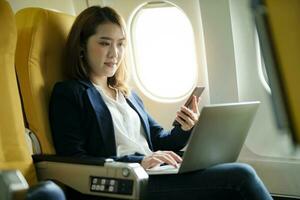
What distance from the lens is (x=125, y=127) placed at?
1696 mm

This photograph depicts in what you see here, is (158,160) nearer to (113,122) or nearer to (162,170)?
(162,170)

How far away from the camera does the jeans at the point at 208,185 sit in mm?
1431

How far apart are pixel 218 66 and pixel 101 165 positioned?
1084mm

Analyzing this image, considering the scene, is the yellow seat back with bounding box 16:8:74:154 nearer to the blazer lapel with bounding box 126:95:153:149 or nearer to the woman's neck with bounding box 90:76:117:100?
the woman's neck with bounding box 90:76:117:100

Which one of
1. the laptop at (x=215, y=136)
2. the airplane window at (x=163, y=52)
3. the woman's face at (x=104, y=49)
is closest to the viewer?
the laptop at (x=215, y=136)

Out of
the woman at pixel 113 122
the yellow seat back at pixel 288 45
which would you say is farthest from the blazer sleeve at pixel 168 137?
the yellow seat back at pixel 288 45

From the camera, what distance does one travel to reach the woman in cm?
145

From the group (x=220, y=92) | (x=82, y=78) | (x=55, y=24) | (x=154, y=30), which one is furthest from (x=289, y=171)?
(x=55, y=24)

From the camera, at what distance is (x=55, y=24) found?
1688 mm

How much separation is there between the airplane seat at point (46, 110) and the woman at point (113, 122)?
0.05 meters

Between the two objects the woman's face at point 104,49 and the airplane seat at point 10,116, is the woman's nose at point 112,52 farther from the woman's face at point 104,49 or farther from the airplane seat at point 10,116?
the airplane seat at point 10,116

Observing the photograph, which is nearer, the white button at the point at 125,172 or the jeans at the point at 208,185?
the white button at the point at 125,172

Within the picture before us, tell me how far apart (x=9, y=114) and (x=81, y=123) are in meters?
0.27

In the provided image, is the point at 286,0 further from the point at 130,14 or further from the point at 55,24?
the point at 130,14
